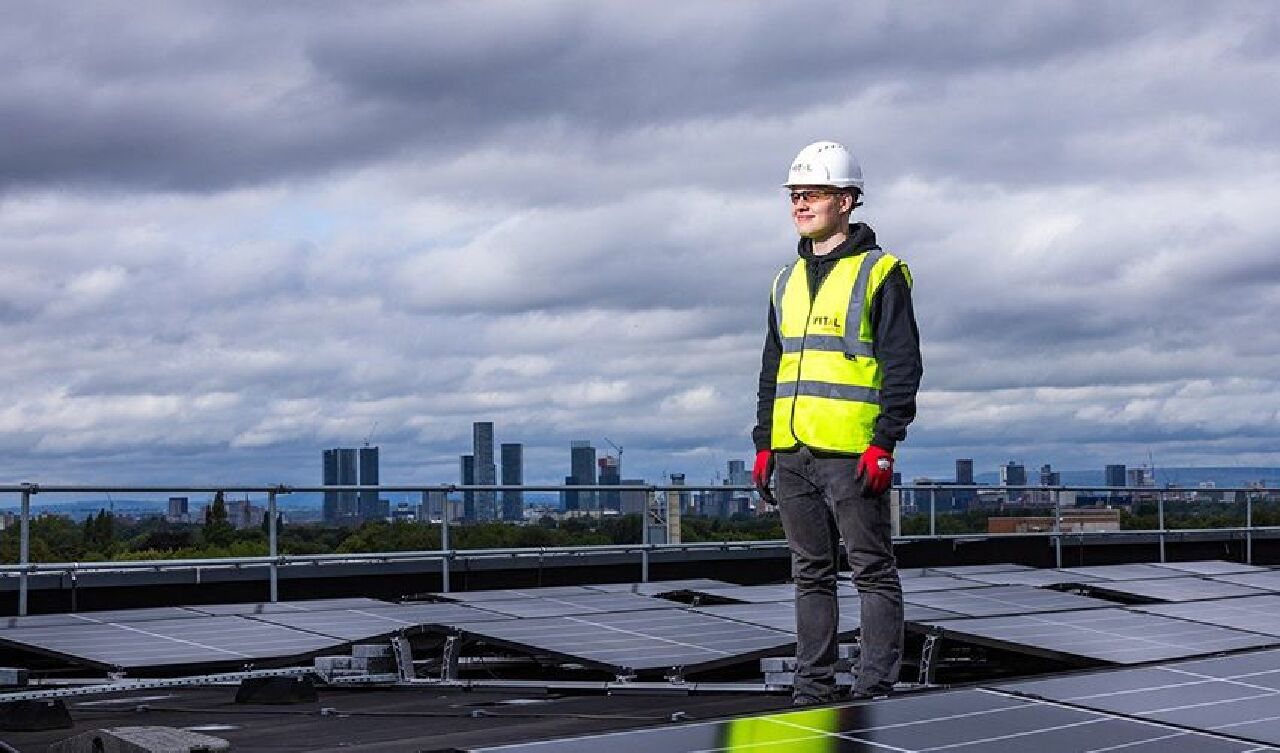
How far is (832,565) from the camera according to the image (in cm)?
660

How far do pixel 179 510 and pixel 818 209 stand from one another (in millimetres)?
7814

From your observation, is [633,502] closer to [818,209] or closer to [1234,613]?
[1234,613]

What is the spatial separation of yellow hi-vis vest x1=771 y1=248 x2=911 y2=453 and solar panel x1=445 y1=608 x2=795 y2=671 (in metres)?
2.26

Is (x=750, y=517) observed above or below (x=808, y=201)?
below

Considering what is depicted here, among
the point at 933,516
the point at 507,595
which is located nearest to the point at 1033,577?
the point at 933,516

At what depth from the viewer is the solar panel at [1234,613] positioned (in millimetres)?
9672

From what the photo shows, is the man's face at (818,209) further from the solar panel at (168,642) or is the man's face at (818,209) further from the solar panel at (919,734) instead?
the solar panel at (168,642)

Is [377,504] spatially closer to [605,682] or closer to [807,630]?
[605,682]

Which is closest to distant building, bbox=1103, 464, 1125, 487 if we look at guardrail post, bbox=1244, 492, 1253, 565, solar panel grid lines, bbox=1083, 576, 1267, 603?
guardrail post, bbox=1244, 492, 1253, 565

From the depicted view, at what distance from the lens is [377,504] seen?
46.8 ft

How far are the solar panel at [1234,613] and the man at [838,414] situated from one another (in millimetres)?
3795

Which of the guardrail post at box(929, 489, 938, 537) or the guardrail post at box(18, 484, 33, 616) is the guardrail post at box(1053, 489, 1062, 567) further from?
the guardrail post at box(18, 484, 33, 616)

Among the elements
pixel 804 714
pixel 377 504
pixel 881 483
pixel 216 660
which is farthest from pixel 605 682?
pixel 377 504

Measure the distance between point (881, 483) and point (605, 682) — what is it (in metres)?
2.62
